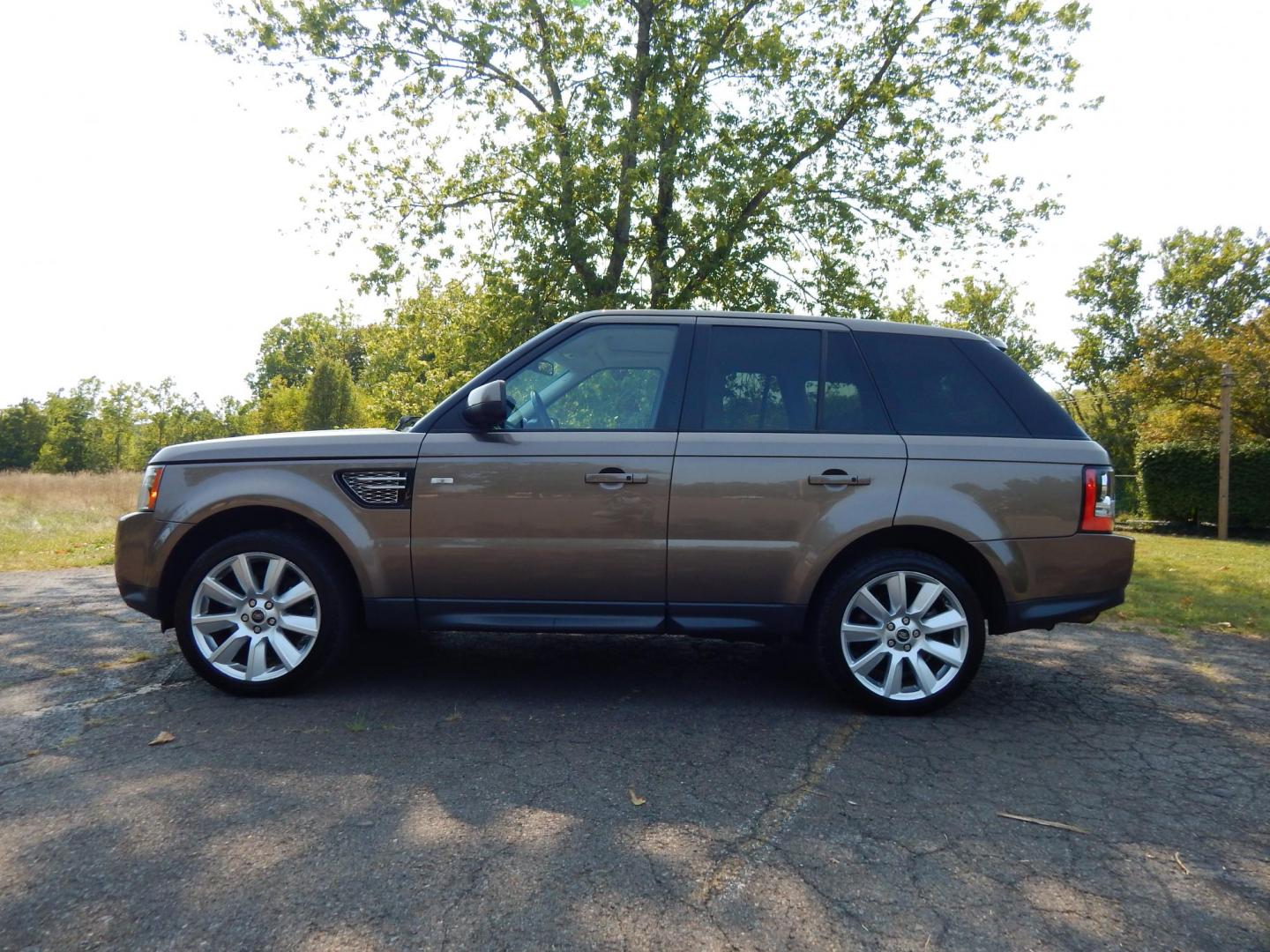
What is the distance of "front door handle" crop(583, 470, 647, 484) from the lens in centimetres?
438

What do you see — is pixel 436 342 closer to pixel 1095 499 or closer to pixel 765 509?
pixel 765 509

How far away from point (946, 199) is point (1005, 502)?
1204cm

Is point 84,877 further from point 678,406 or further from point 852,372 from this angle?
point 852,372

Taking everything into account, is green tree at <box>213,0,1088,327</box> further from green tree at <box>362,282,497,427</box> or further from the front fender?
the front fender

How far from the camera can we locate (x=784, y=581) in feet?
14.3

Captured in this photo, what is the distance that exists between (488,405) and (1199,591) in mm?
9009

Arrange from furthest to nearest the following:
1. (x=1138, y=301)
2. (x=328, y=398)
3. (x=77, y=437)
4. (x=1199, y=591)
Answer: (x=77, y=437), (x=328, y=398), (x=1138, y=301), (x=1199, y=591)

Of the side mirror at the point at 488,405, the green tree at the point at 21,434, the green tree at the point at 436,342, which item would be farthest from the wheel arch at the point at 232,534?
the green tree at the point at 21,434

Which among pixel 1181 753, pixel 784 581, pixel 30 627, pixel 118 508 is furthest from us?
pixel 118 508

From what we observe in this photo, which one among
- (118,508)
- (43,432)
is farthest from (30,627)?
(43,432)

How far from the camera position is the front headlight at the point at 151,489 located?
15.1ft

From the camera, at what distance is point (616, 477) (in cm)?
438

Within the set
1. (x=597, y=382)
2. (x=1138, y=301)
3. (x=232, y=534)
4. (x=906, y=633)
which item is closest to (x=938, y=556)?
(x=906, y=633)

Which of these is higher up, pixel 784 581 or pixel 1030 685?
pixel 784 581
